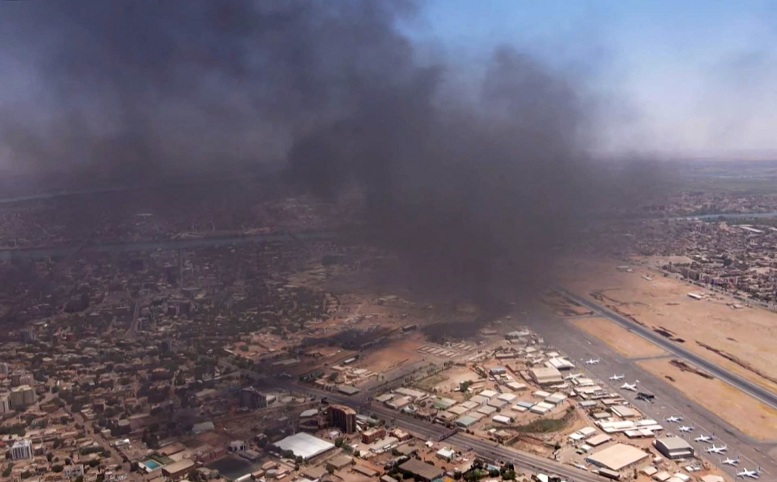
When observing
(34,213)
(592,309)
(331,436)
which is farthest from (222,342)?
(34,213)

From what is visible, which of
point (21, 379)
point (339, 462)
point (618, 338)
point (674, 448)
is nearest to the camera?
point (339, 462)

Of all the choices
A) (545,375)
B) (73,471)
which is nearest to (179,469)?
(73,471)

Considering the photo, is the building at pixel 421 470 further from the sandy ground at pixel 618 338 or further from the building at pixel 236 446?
the sandy ground at pixel 618 338

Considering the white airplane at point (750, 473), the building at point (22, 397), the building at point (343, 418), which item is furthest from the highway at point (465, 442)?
the building at point (22, 397)

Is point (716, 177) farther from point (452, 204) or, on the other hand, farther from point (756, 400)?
point (756, 400)

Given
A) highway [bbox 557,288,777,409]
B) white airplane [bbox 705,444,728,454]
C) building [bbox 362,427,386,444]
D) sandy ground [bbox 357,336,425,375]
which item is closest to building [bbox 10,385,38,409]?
sandy ground [bbox 357,336,425,375]

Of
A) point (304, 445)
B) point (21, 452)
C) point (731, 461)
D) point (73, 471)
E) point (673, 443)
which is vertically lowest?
point (731, 461)

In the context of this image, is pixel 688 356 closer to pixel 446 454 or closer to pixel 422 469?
pixel 446 454
